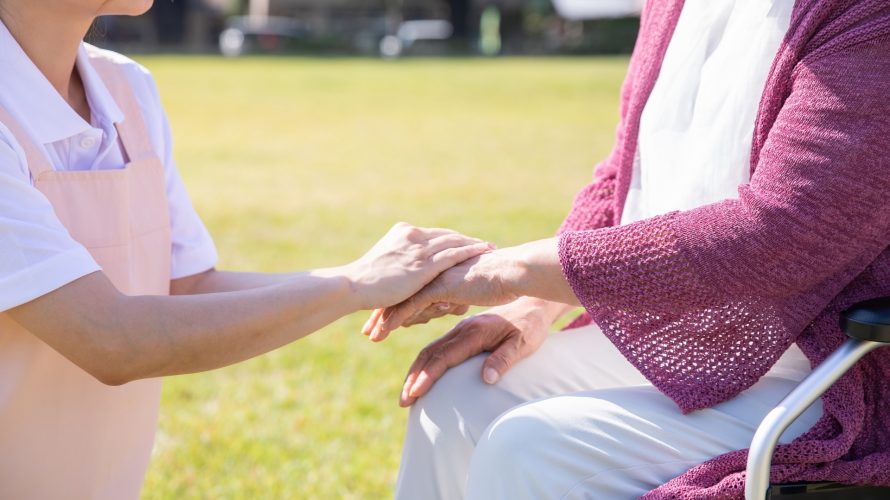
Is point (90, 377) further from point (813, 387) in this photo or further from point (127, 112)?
point (813, 387)

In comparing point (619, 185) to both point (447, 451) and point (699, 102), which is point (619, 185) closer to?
point (699, 102)

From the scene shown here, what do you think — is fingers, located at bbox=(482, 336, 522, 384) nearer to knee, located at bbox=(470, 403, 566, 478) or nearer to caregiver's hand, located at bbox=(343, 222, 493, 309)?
caregiver's hand, located at bbox=(343, 222, 493, 309)

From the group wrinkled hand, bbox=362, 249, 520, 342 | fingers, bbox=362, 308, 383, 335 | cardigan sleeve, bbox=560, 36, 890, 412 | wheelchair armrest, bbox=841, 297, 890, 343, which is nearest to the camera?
wheelchair armrest, bbox=841, 297, 890, 343

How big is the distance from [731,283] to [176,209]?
1.35 metres

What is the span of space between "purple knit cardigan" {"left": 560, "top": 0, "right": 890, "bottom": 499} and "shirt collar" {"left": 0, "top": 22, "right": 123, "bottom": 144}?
104cm

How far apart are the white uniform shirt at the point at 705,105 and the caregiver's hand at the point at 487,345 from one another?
33 cm

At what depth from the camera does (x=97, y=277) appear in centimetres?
195

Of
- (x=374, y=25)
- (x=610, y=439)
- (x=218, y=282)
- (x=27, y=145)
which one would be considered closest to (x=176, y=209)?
(x=218, y=282)

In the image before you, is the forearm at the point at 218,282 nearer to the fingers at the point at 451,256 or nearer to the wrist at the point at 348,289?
the wrist at the point at 348,289

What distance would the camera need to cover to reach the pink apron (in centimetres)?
211

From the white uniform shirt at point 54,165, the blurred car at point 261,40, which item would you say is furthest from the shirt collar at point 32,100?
the blurred car at point 261,40

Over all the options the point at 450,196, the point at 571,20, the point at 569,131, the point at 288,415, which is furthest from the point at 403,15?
the point at 288,415

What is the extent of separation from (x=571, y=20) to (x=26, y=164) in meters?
52.0

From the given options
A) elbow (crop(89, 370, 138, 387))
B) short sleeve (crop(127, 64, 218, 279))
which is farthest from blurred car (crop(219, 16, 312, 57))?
→ elbow (crop(89, 370, 138, 387))
